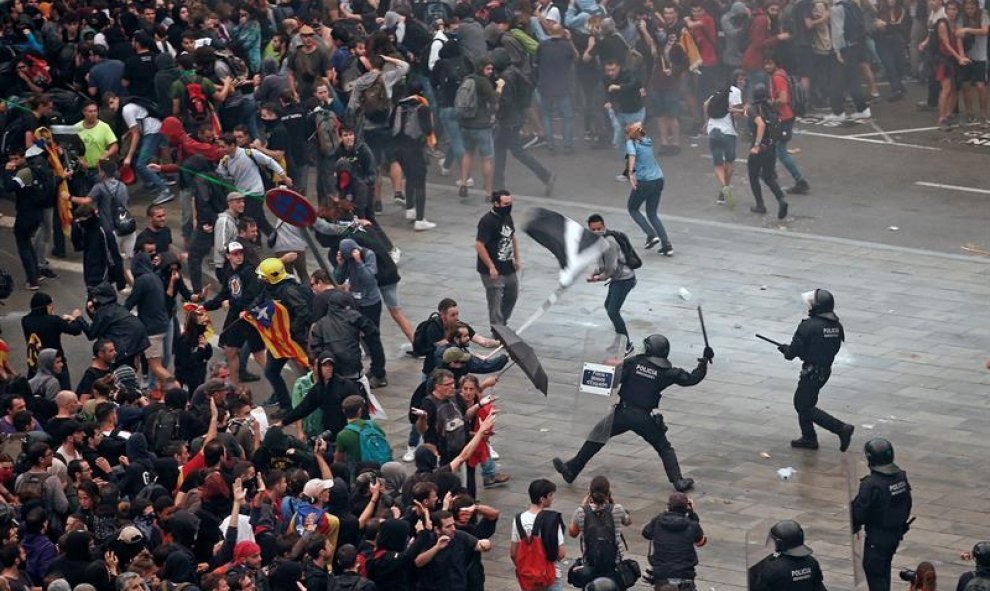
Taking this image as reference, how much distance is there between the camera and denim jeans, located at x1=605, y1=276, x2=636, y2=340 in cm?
1823

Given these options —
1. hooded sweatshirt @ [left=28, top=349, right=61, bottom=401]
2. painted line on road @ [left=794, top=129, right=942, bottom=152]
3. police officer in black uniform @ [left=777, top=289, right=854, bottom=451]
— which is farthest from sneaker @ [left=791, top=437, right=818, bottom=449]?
painted line on road @ [left=794, top=129, right=942, bottom=152]

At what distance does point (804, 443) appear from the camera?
1638 centimetres

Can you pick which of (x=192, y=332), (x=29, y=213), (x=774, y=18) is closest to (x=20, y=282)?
(x=29, y=213)

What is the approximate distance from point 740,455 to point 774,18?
11225 mm

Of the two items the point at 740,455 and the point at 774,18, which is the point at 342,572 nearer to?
the point at 740,455

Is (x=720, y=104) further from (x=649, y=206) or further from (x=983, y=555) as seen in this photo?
(x=983, y=555)

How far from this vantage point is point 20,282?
1992cm

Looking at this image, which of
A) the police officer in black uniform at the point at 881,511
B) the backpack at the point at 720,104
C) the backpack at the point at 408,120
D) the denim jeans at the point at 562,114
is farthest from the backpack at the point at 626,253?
the denim jeans at the point at 562,114

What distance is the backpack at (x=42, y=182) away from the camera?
765 inches

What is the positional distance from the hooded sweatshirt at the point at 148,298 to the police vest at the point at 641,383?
4265 mm

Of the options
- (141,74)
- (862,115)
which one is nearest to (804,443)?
(141,74)

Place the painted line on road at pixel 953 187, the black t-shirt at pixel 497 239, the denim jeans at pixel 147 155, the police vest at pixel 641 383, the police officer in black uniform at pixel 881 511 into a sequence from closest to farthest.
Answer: the police officer in black uniform at pixel 881 511, the police vest at pixel 641 383, the black t-shirt at pixel 497 239, the denim jeans at pixel 147 155, the painted line on road at pixel 953 187

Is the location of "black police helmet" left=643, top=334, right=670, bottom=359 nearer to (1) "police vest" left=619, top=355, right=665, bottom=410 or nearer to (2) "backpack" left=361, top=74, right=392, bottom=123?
(1) "police vest" left=619, top=355, right=665, bottom=410

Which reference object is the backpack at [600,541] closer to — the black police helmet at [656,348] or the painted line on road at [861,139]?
the black police helmet at [656,348]
